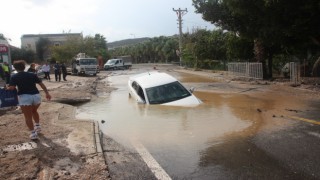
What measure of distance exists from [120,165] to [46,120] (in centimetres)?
517

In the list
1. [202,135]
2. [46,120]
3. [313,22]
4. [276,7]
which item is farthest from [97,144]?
[313,22]

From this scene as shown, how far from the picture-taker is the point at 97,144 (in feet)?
Answer: 27.2

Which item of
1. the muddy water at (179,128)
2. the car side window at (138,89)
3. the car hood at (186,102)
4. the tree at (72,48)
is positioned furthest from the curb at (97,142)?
the tree at (72,48)

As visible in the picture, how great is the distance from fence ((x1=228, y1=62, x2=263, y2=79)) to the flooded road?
543 inches

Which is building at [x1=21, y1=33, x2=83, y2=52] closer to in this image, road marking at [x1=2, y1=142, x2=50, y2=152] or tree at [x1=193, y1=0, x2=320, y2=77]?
tree at [x1=193, y1=0, x2=320, y2=77]

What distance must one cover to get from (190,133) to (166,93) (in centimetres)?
494

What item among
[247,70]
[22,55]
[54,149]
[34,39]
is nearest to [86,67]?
[247,70]

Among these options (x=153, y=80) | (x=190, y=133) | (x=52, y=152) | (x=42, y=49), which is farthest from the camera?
(x=42, y=49)

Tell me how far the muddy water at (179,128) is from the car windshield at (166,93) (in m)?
0.52

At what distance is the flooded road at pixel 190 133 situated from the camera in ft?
21.9

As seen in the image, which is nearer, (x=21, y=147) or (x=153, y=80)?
(x=21, y=147)

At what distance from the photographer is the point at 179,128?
974cm

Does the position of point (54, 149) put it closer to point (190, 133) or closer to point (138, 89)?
point (190, 133)

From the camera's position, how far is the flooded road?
666 cm
